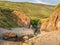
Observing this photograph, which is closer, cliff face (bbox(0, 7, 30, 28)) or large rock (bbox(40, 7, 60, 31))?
large rock (bbox(40, 7, 60, 31))

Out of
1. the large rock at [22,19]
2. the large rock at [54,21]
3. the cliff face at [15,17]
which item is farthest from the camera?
the large rock at [22,19]

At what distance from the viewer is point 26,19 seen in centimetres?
10300

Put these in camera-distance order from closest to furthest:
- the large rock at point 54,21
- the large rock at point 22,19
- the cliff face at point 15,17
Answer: the large rock at point 54,21 < the cliff face at point 15,17 < the large rock at point 22,19

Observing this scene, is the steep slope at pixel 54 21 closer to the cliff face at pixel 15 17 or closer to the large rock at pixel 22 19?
the cliff face at pixel 15 17

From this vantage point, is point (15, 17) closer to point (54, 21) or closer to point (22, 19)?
point (22, 19)

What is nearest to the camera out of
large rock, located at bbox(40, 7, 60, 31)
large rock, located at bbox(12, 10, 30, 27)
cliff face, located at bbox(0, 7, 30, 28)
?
large rock, located at bbox(40, 7, 60, 31)

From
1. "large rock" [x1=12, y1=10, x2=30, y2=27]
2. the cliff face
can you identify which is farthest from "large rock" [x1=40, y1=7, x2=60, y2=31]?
"large rock" [x1=12, y1=10, x2=30, y2=27]

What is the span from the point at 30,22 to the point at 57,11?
4216 cm

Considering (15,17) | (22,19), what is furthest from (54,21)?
(22,19)

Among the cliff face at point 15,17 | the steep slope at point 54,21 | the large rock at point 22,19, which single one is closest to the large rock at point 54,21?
the steep slope at point 54,21

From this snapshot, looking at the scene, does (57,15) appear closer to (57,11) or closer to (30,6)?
(57,11)

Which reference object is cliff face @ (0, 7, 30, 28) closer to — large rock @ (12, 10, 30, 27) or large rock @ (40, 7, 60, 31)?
large rock @ (12, 10, 30, 27)

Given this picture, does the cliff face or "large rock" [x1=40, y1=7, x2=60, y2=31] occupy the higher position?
"large rock" [x1=40, y1=7, x2=60, y2=31]

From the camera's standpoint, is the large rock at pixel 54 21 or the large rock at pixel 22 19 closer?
the large rock at pixel 54 21
